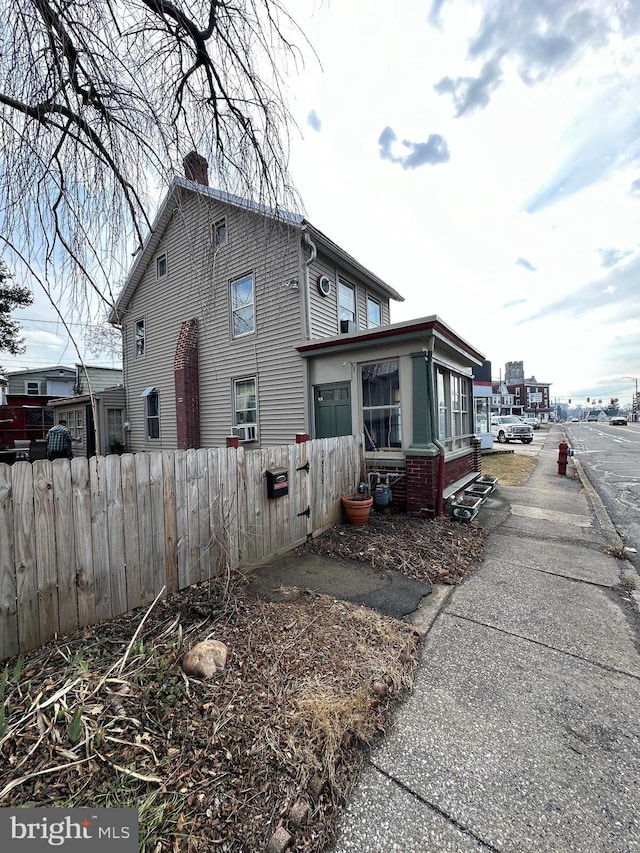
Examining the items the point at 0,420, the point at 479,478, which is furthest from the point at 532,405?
the point at 0,420

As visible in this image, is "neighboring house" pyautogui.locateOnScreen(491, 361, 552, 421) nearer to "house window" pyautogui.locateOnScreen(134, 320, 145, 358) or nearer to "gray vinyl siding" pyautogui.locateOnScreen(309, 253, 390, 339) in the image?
"gray vinyl siding" pyautogui.locateOnScreen(309, 253, 390, 339)

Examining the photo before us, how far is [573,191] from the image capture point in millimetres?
8102

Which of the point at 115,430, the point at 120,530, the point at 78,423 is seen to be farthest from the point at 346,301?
the point at 78,423

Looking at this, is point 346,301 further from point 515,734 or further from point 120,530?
point 515,734

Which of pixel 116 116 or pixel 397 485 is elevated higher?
pixel 116 116

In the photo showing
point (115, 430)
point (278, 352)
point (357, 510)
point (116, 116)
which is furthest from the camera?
point (115, 430)

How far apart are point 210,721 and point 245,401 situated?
8.92 meters

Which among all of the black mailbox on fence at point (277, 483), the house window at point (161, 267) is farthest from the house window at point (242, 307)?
the black mailbox on fence at point (277, 483)

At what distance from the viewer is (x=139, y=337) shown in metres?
14.1

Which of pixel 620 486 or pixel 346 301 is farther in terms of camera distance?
pixel 346 301

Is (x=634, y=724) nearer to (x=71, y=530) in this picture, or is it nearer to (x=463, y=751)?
(x=463, y=751)

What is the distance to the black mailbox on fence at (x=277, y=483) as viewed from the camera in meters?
4.53

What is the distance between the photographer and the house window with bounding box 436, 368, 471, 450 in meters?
7.58

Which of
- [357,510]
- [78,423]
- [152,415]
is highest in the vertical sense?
[152,415]
